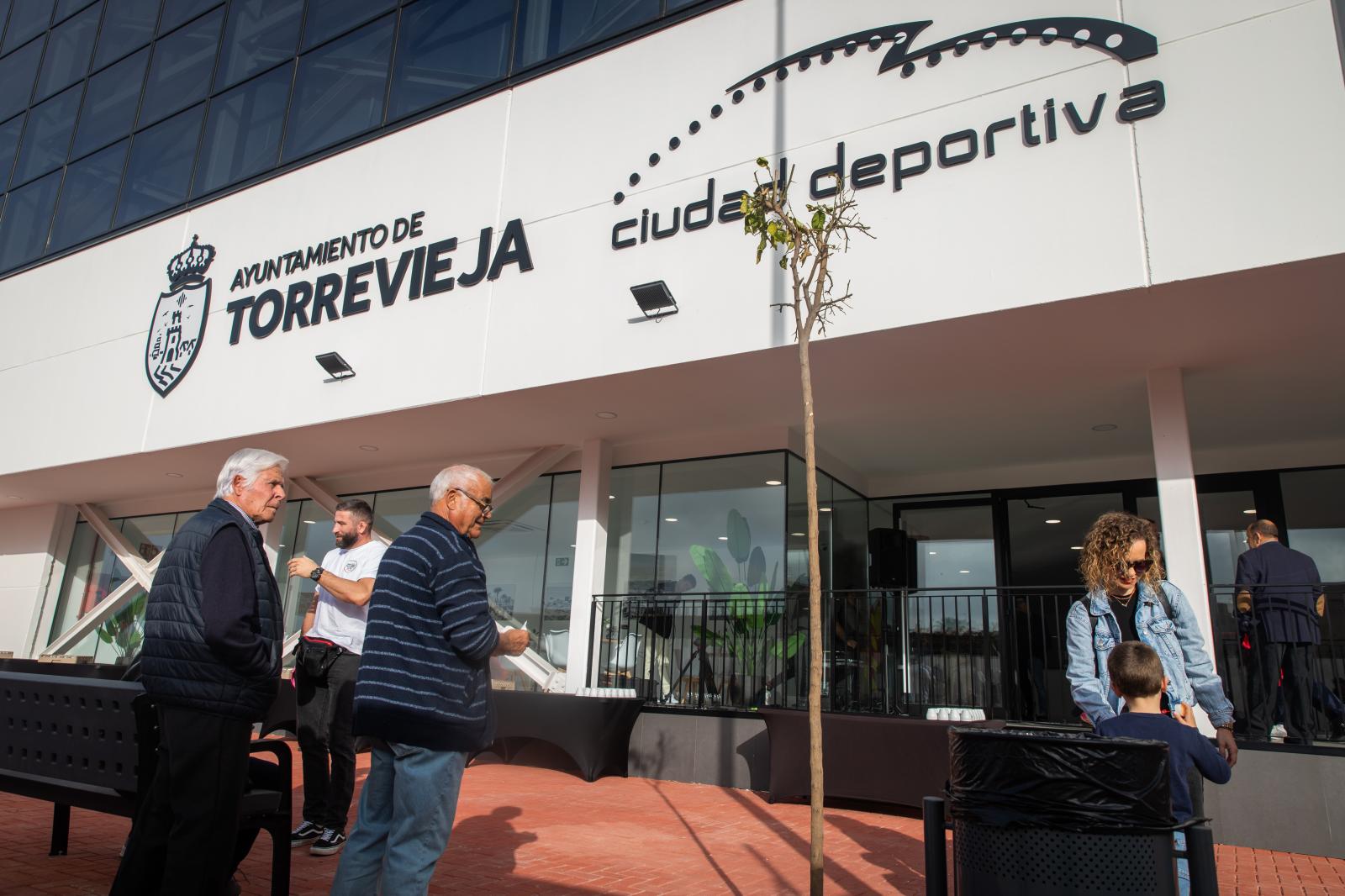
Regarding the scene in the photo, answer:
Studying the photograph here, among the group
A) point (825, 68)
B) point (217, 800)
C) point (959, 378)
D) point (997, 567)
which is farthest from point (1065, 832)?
point (997, 567)

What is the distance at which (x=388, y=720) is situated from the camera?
9.27ft

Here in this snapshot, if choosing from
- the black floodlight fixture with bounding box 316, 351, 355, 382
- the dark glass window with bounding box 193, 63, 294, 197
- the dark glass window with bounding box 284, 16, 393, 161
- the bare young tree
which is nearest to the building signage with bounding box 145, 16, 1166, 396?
the black floodlight fixture with bounding box 316, 351, 355, 382

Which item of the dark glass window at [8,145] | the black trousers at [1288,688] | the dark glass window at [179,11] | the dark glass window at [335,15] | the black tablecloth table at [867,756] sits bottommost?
the black tablecloth table at [867,756]

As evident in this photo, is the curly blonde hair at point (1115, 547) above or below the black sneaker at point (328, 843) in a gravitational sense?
above

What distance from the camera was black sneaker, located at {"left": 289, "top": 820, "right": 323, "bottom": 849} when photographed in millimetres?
4781

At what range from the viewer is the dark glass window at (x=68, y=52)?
621 inches

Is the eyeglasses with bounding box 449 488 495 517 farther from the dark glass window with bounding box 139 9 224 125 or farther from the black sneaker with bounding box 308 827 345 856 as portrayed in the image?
the dark glass window with bounding box 139 9 224 125

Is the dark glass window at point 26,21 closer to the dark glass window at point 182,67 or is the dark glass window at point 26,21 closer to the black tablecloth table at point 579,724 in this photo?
the dark glass window at point 182,67

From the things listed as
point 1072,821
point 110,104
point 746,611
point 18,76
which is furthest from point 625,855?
point 18,76

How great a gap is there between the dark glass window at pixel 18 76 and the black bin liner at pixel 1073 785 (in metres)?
20.5

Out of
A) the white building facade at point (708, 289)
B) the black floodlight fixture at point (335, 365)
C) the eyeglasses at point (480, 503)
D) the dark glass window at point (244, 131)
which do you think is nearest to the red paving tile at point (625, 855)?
the eyeglasses at point (480, 503)

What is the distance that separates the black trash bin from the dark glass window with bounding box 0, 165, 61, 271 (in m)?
17.4

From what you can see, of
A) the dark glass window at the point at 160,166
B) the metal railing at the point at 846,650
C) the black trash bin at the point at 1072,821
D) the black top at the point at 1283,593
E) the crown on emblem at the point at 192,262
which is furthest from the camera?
the dark glass window at the point at 160,166

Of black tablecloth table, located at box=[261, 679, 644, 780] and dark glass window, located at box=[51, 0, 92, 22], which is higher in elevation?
dark glass window, located at box=[51, 0, 92, 22]
